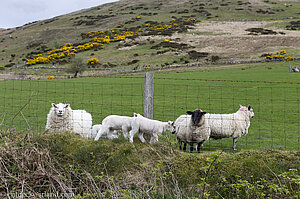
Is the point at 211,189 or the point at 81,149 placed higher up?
the point at 81,149

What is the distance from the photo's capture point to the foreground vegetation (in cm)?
450

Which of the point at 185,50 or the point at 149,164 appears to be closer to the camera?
the point at 149,164

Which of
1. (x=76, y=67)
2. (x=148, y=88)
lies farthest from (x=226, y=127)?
(x=76, y=67)

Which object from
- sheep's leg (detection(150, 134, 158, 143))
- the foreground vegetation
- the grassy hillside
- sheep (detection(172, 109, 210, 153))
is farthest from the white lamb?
the grassy hillside

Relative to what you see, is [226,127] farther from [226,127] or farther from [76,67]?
[76,67]

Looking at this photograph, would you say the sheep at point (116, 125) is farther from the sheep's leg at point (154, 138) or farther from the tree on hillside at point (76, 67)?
the tree on hillside at point (76, 67)

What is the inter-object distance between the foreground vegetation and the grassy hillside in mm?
44980

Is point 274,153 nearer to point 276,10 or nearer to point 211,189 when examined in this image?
point 211,189

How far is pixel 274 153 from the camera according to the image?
5480mm

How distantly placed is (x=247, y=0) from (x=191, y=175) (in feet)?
436

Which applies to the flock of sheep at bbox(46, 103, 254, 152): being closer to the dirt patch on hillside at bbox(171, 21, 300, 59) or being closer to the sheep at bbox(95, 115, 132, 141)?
the sheep at bbox(95, 115, 132, 141)

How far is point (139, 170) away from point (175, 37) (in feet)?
225

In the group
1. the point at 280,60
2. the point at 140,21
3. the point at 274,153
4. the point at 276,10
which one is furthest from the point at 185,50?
the point at 276,10

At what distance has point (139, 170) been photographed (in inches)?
204
